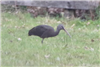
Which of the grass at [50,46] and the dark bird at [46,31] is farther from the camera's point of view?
the dark bird at [46,31]

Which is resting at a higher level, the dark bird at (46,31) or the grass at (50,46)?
the dark bird at (46,31)

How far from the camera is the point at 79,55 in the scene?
16.6ft

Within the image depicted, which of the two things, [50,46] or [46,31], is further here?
[50,46]

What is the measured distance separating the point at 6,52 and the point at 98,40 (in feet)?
8.86

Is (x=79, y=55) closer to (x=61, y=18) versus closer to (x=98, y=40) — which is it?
(x=98, y=40)

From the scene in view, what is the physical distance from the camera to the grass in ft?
15.0

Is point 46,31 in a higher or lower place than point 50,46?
higher

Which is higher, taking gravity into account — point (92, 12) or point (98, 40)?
point (98, 40)

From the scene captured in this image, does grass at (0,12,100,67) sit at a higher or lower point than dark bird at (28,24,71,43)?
lower

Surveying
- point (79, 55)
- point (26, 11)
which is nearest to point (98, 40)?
point (79, 55)

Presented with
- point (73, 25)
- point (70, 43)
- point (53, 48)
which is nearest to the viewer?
point (53, 48)

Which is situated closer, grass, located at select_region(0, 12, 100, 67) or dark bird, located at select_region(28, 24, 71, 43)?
grass, located at select_region(0, 12, 100, 67)

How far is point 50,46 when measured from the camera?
18.4 feet

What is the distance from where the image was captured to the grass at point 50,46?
15.0ft
